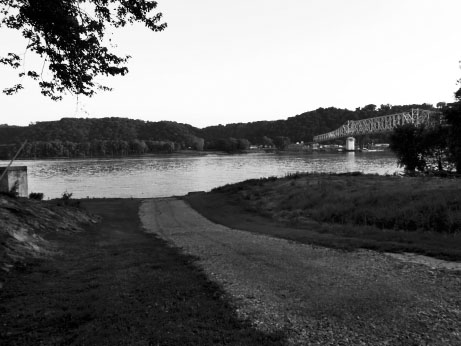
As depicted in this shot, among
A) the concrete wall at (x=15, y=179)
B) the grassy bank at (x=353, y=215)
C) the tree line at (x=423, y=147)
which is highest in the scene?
the tree line at (x=423, y=147)

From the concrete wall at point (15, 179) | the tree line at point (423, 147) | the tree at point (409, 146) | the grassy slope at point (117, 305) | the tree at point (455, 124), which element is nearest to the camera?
the grassy slope at point (117, 305)

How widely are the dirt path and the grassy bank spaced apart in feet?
7.35

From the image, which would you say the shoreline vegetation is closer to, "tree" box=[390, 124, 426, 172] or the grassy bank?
the grassy bank

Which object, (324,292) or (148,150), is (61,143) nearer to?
(148,150)

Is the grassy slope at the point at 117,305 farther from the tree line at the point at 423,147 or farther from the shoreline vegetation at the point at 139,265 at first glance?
the tree line at the point at 423,147

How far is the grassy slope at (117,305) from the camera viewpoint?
5.69 metres

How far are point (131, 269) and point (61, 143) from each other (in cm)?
17734

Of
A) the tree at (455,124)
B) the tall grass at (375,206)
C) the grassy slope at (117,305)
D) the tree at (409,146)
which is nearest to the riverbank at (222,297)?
the grassy slope at (117,305)

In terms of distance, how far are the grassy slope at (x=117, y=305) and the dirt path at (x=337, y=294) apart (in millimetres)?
569

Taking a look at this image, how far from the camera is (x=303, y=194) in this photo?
29641mm

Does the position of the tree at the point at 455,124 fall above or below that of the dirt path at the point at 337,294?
above

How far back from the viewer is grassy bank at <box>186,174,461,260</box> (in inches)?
530

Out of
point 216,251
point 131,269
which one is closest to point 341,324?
point 131,269

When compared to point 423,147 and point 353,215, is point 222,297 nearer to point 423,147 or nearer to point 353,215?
A: point 353,215
